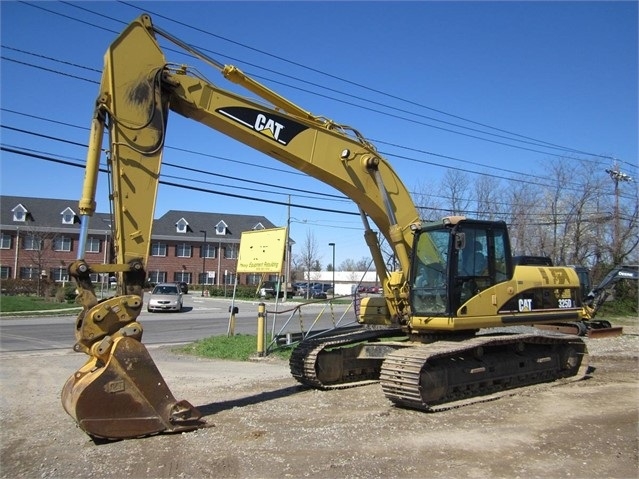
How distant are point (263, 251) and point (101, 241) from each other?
5327 centimetres

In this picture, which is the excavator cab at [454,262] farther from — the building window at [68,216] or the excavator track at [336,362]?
the building window at [68,216]

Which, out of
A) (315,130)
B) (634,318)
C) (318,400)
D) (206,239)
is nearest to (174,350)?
(318,400)

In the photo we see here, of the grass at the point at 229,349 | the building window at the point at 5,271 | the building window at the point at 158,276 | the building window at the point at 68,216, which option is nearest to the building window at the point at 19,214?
the building window at the point at 68,216

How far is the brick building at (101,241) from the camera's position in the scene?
62.1 m

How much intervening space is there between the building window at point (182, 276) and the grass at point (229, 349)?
5608 cm

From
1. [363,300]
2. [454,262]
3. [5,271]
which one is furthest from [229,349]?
[5,271]

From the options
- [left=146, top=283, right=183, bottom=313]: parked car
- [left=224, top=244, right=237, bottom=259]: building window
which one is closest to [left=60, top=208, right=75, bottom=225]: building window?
[left=224, top=244, right=237, bottom=259]: building window

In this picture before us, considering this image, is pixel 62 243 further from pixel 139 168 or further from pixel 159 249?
pixel 139 168

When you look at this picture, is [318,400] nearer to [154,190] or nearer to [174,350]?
[154,190]

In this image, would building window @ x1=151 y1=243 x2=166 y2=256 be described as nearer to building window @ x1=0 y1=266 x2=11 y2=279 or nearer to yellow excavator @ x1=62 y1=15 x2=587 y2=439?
building window @ x1=0 y1=266 x2=11 y2=279

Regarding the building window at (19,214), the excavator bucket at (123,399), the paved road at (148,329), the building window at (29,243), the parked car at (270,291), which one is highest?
the building window at (19,214)

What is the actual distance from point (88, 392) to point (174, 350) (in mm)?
10441

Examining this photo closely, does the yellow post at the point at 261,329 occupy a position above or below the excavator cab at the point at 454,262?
below

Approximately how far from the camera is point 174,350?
1641 centimetres
